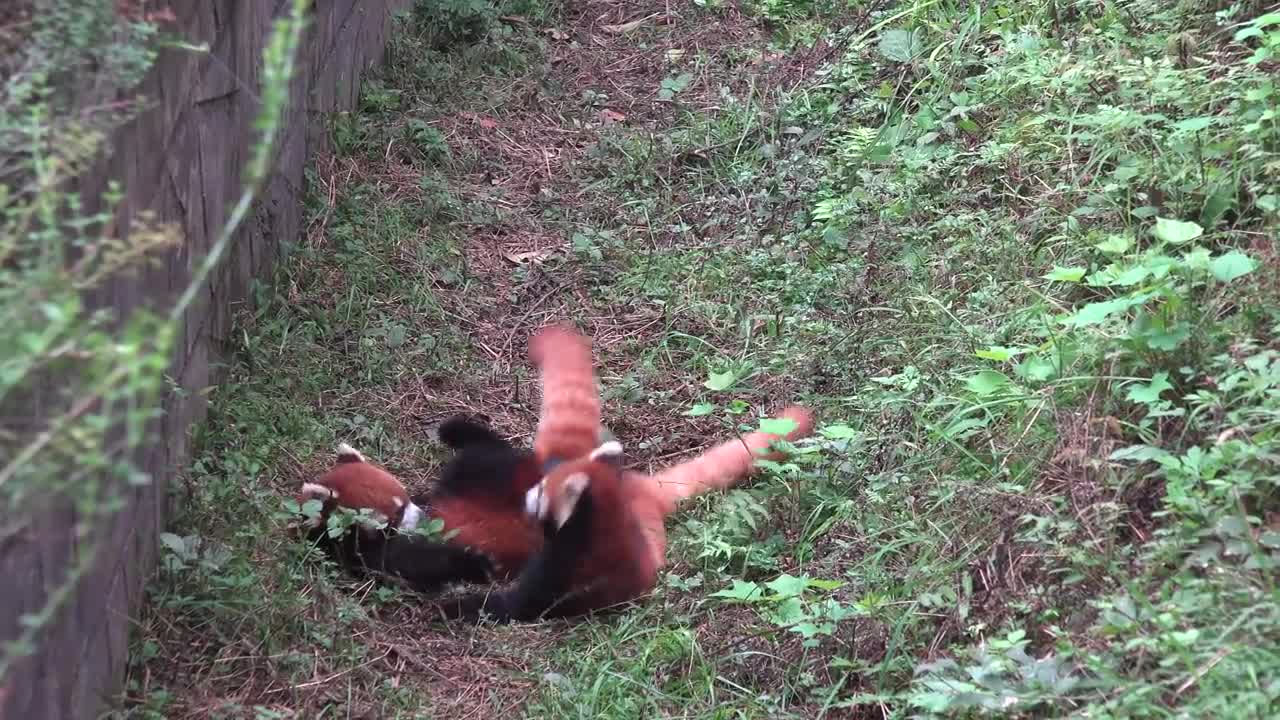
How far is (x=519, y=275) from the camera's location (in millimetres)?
5164

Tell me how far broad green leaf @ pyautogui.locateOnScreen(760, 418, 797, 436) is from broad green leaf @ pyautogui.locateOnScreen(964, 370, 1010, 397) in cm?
53

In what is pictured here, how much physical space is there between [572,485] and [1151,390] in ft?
5.22

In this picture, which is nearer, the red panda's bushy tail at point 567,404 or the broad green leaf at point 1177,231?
the broad green leaf at point 1177,231

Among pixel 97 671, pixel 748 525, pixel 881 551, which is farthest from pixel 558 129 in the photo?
pixel 97 671

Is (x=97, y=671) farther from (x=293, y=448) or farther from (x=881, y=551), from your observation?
(x=881, y=551)

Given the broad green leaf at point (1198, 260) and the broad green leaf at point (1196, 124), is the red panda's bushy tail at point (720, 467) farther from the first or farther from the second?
the broad green leaf at point (1196, 124)

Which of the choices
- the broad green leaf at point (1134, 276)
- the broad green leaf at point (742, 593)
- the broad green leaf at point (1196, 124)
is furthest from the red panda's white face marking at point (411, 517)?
the broad green leaf at point (1196, 124)

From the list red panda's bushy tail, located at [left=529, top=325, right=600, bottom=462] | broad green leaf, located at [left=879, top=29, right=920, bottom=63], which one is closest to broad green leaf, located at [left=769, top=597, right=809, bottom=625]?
red panda's bushy tail, located at [left=529, top=325, right=600, bottom=462]

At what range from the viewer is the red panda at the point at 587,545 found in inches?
139

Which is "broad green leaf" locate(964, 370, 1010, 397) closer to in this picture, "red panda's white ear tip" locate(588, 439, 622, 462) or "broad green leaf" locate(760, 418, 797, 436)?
"broad green leaf" locate(760, 418, 797, 436)

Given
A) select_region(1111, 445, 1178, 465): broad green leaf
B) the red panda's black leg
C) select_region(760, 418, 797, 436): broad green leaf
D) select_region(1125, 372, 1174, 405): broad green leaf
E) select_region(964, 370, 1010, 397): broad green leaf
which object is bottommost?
the red panda's black leg

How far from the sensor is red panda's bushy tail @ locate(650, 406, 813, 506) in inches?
155

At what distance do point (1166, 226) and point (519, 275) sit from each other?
2644mm

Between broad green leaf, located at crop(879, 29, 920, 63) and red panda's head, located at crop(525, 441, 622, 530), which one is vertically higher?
broad green leaf, located at crop(879, 29, 920, 63)
